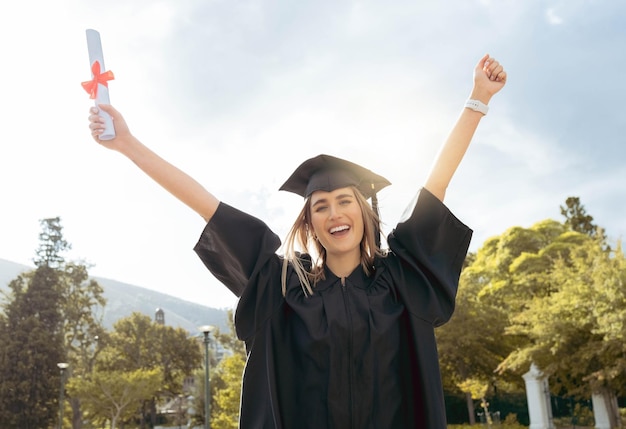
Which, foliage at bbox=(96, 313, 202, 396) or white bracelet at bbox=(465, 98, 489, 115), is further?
foliage at bbox=(96, 313, 202, 396)

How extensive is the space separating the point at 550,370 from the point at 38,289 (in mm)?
29221

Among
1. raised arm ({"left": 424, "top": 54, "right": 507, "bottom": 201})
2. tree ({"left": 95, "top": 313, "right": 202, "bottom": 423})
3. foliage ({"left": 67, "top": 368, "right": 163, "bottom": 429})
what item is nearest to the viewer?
raised arm ({"left": 424, "top": 54, "right": 507, "bottom": 201})

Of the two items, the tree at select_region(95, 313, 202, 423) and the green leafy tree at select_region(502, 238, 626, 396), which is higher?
the tree at select_region(95, 313, 202, 423)

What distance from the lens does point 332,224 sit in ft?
9.09

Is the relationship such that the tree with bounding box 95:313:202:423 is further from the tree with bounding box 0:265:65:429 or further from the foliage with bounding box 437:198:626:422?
→ the foliage with bounding box 437:198:626:422

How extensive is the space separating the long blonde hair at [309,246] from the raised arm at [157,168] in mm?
394

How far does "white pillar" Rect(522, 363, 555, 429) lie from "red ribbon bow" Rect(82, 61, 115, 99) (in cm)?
2326

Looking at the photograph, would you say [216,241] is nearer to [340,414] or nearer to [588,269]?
[340,414]

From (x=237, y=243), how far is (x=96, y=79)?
35.1 inches

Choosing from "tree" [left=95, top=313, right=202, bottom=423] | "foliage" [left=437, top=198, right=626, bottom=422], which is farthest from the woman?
"tree" [left=95, top=313, right=202, bottom=423]

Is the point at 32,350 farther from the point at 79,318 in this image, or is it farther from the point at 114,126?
the point at 114,126

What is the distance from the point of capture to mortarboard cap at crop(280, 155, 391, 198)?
2857 mm

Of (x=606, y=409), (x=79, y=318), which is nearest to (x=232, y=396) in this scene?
(x=606, y=409)

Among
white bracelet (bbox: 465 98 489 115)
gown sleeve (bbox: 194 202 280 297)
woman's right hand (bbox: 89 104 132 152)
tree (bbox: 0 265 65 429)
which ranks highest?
tree (bbox: 0 265 65 429)
